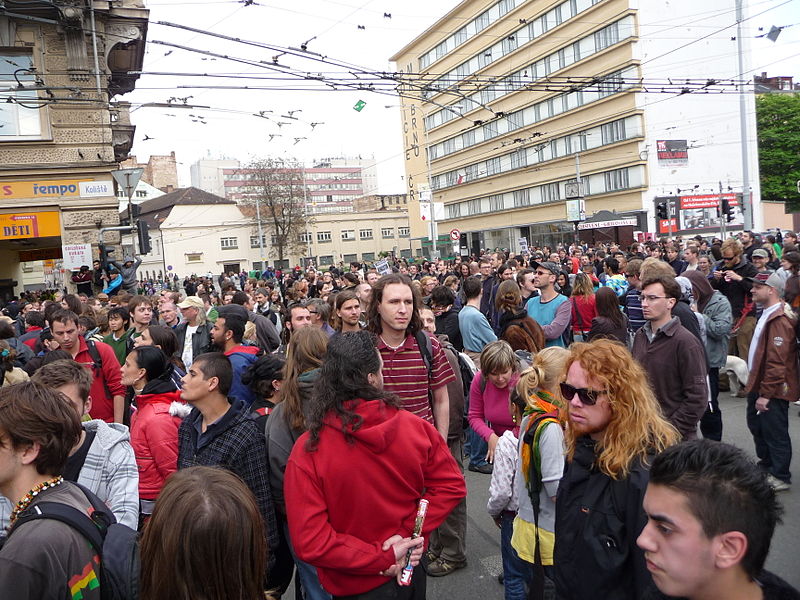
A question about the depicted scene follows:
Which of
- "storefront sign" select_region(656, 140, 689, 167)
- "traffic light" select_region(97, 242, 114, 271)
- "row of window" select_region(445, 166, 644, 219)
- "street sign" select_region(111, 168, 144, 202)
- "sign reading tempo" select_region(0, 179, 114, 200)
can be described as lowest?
"traffic light" select_region(97, 242, 114, 271)

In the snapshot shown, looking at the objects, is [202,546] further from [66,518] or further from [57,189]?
[57,189]

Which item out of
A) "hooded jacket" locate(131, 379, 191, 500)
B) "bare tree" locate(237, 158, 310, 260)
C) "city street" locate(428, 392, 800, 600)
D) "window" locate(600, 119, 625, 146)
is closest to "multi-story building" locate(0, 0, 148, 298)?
"hooded jacket" locate(131, 379, 191, 500)

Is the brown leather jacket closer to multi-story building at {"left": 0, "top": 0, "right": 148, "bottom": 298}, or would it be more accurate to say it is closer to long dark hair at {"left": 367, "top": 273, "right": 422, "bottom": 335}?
long dark hair at {"left": 367, "top": 273, "right": 422, "bottom": 335}

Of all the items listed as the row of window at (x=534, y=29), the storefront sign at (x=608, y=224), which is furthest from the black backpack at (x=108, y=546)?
the row of window at (x=534, y=29)

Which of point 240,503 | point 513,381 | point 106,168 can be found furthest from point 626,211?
point 240,503

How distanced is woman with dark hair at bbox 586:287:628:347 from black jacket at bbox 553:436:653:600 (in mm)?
4682

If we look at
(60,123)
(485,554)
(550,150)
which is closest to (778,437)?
(485,554)

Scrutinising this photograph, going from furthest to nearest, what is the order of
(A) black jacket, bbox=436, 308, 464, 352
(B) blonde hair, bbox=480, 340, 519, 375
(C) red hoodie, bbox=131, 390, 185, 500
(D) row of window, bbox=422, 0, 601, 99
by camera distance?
(D) row of window, bbox=422, 0, 601, 99, (A) black jacket, bbox=436, 308, 464, 352, (B) blonde hair, bbox=480, 340, 519, 375, (C) red hoodie, bbox=131, 390, 185, 500

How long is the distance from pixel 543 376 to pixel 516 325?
2.82 meters

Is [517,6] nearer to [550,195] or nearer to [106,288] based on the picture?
[550,195]

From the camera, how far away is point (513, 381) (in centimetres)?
454

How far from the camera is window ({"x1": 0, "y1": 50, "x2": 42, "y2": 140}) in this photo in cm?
1417

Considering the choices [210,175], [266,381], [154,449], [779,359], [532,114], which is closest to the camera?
[154,449]

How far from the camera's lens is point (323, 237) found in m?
82.1
